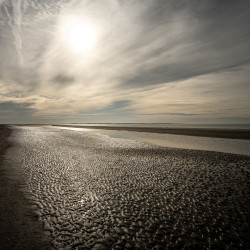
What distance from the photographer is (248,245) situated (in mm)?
5211

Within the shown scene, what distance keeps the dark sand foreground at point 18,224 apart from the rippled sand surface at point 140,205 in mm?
337

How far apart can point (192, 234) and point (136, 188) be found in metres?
4.55

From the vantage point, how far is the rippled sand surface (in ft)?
18.0

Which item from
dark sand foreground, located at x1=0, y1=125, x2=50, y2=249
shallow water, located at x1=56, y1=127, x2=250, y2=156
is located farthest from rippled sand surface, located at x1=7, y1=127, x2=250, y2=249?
shallow water, located at x1=56, y1=127, x2=250, y2=156

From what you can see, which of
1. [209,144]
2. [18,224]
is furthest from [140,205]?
[209,144]

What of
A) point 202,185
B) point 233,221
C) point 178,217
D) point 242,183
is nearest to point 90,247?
point 178,217

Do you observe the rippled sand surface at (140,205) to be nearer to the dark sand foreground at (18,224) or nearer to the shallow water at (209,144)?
the dark sand foreground at (18,224)

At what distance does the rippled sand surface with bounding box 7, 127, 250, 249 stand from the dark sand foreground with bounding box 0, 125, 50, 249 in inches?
13.3

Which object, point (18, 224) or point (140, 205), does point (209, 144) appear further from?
point (18, 224)

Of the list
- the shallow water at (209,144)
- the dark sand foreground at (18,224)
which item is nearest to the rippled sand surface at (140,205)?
the dark sand foreground at (18,224)

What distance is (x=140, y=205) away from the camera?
308 inches

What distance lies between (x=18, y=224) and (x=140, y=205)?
5402 mm

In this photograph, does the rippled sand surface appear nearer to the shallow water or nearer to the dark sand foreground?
the dark sand foreground

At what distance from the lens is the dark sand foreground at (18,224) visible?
5137 millimetres
